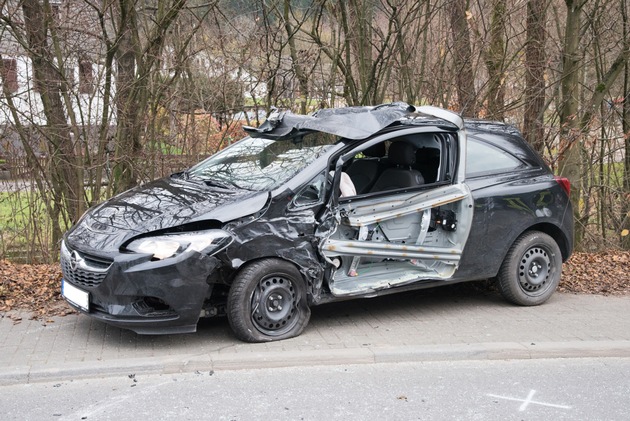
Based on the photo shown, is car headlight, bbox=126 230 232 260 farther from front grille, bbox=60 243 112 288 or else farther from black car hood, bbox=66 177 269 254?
front grille, bbox=60 243 112 288

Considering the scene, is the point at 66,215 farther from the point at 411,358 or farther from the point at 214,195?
the point at 411,358

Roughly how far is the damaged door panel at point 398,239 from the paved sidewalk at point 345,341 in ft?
1.50

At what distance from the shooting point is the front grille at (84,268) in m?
5.30

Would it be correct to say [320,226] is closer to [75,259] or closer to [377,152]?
[377,152]

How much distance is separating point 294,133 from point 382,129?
2.94 feet

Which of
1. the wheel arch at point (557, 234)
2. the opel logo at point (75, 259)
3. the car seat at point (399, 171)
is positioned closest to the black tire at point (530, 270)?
the wheel arch at point (557, 234)

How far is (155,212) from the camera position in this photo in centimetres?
559

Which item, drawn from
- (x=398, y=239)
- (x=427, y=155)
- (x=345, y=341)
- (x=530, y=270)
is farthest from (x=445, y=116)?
(x=345, y=341)

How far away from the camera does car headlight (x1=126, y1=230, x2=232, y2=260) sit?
5.21m

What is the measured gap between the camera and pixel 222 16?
10742 millimetres

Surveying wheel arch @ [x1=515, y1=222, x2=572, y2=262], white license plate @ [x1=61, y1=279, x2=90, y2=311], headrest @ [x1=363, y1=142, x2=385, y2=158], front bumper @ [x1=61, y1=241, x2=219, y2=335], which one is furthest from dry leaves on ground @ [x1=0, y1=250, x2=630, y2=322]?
headrest @ [x1=363, y1=142, x2=385, y2=158]

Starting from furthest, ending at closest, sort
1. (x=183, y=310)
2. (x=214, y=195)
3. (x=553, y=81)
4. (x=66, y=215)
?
1. (x=553, y=81)
2. (x=66, y=215)
3. (x=214, y=195)
4. (x=183, y=310)

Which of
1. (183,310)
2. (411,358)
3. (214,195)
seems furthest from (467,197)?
(183,310)

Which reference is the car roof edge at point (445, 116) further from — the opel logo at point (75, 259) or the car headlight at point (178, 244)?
the opel logo at point (75, 259)
